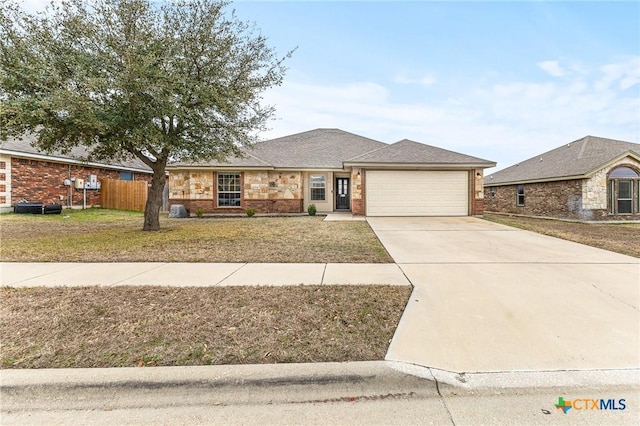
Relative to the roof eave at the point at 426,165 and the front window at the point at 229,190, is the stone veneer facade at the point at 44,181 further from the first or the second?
the roof eave at the point at 426,165

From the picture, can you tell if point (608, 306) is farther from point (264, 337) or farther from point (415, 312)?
point (264, 337)

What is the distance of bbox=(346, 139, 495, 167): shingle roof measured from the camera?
14394 mm

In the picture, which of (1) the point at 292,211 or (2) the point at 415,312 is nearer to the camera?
(2) the point at 415,312

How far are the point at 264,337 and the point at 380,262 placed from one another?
346 cm

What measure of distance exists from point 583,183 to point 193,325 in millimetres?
19044

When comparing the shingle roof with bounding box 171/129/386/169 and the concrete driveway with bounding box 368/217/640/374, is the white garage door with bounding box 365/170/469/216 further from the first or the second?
the concrete driveway with bounding box 368/217/640/374

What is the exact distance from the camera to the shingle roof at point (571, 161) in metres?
15.5

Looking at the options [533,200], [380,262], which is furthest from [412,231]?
[533,200]

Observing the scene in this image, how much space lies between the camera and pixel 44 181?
54.0 feet

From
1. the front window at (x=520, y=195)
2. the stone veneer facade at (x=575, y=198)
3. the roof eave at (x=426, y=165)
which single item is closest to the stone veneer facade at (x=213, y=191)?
the roof eave at (x=426, y=165)

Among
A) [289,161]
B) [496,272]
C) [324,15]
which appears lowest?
[496,272]

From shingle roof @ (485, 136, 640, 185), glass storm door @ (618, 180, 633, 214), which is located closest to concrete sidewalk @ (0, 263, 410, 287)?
shingle roof @ (485, 136, 640, 185)

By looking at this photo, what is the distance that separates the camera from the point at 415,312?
11.7ft

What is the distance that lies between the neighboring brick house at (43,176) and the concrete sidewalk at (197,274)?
9.72m
